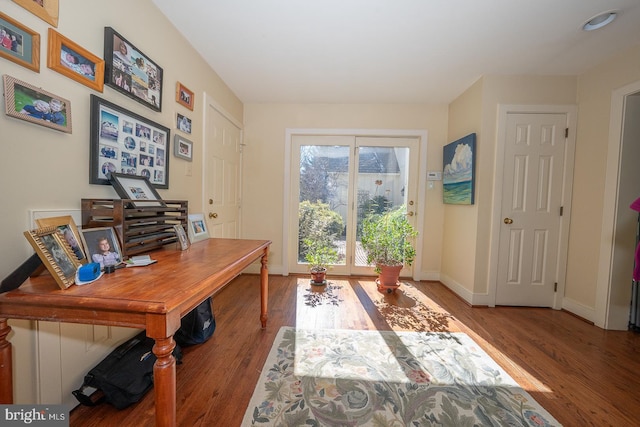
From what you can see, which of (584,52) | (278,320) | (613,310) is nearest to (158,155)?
(278,320)

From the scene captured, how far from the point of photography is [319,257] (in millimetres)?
3166

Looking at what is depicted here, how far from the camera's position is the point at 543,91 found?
8.27ft

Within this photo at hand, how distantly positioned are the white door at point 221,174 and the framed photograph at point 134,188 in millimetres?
880

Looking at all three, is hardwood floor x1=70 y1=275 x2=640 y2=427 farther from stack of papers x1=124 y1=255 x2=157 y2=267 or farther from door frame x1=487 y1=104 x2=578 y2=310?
stack of papers x1=124 y1=255 x2=157 y2=267

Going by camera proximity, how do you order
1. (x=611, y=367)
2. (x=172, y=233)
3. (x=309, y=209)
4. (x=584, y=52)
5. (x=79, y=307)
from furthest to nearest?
(x=309, y=209) → (x=584, y=52) → (x=611, y=367) → (x=172, y=233) → (x=79, y=307)

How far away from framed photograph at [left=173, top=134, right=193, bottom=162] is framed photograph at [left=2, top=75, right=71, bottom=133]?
806 millimetres

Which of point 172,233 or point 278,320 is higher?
point 172,233

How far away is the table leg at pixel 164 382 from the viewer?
2.42 feet

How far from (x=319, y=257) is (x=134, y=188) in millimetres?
2158

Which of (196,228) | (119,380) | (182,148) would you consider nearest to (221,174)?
(182,148)

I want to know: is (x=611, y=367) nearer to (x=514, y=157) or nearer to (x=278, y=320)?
(x=514, y=157)

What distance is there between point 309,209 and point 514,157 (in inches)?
94.9

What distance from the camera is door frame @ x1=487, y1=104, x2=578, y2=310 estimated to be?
2492mm

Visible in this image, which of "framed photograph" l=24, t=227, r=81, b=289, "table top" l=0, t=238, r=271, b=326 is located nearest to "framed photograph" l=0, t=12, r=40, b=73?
"framed photograph" l=24, t=227, r=81, b=289
